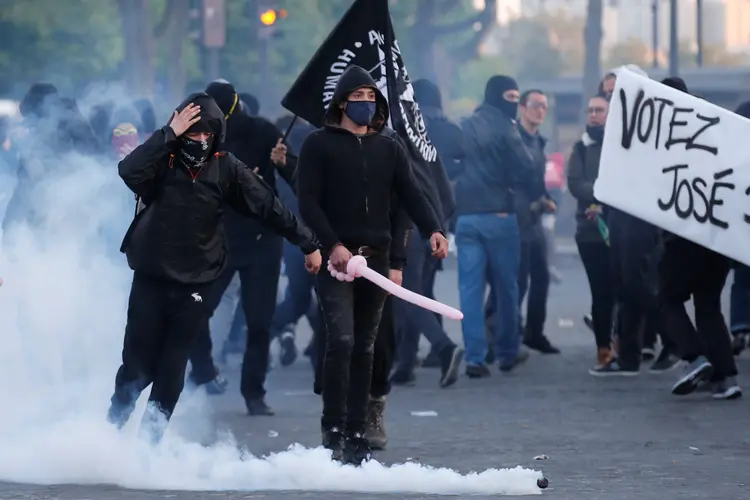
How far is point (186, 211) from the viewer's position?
26.4 feet

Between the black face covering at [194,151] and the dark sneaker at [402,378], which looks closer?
the black face covering at [194,151]

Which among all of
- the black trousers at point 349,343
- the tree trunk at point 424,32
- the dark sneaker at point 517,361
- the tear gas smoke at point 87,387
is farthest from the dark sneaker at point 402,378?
the tree trunk at point 424,32

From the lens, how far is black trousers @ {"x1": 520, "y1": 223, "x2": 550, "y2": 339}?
13750 mm

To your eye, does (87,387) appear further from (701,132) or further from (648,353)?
(648,353)

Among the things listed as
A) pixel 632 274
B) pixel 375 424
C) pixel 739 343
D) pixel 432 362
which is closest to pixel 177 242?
pixel 375 424

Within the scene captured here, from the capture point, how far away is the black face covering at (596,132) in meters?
12.6

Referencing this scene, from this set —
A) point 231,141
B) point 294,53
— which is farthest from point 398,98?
point 294,53

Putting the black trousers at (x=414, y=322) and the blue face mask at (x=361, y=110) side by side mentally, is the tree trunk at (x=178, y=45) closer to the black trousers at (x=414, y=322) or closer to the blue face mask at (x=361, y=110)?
the black trousers at (x=414, y=322)

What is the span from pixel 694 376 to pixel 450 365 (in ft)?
6.05

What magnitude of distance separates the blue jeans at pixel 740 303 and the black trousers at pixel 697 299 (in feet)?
8.04

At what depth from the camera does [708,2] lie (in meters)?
196

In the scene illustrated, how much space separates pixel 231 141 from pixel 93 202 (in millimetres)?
1276

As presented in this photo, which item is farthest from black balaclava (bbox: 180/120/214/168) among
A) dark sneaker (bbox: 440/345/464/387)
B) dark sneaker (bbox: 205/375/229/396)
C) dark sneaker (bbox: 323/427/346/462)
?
dark sneaker (bbox: 440/345/464/387)

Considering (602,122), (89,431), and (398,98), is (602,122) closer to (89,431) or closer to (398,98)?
(398,98)
